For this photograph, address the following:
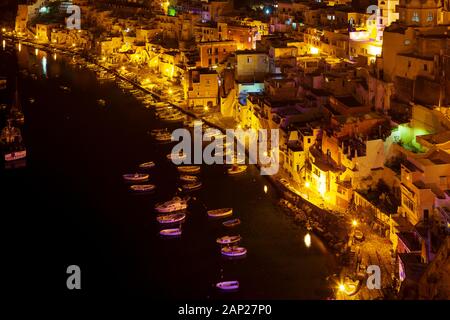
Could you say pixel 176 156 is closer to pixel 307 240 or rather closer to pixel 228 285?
pixel 307 240

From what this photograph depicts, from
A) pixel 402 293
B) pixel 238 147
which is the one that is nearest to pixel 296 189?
pixel 238 147

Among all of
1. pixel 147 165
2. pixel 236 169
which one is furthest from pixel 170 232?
pixel 147 165

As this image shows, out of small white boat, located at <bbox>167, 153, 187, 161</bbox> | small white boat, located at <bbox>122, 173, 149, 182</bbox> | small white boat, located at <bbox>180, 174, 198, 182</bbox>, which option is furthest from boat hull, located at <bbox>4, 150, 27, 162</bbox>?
small white boat, located at <bbox>180, 174, 198, 182</bbox>

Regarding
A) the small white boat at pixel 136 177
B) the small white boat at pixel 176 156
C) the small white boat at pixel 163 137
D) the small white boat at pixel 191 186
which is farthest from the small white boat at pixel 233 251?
the small white boat at pixel 163 137

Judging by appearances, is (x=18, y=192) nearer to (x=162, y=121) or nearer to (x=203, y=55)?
(x=162, y=121)

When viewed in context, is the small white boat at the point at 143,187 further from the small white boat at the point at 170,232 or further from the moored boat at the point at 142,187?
the small white boat at the point at 170,232

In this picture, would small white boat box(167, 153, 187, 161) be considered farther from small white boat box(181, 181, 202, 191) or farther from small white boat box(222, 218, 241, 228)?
small white boat box(222, 218, 241, 228)
